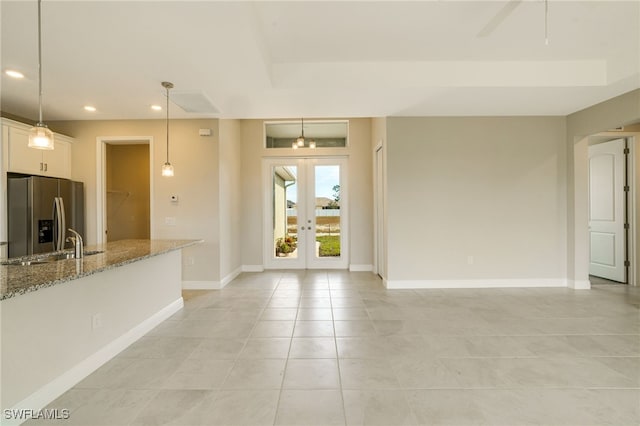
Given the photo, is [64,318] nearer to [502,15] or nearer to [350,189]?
[502,15]

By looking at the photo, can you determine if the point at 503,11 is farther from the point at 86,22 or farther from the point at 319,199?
the point at 319,199

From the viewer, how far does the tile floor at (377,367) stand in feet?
5.97

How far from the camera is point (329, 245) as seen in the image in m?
6.20

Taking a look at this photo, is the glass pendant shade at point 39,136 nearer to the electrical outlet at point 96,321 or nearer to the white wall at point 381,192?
the electrical outlet at point 96,321

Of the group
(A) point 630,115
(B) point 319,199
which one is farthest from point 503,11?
(B) point 319,199

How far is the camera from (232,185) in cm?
546

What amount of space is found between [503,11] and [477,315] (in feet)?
10.1

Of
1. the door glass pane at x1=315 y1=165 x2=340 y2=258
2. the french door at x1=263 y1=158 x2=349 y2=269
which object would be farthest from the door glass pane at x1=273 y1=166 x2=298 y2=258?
the door glass pane at x1=315 y1=165 x2=340 y2=258

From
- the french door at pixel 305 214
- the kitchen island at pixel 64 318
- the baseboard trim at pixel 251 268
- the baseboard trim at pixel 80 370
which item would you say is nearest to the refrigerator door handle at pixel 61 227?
the kitchen island at pixel 64 318

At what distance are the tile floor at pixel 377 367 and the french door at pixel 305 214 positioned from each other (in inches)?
89.0

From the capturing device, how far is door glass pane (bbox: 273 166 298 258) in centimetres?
619

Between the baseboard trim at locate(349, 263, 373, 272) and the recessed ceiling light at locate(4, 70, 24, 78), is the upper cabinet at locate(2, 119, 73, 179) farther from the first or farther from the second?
the baseboard trim at locate(349, 263, 373, 272)

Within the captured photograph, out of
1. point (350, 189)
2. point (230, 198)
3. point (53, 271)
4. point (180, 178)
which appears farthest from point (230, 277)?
point (53, 271)

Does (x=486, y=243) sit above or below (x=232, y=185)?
below
